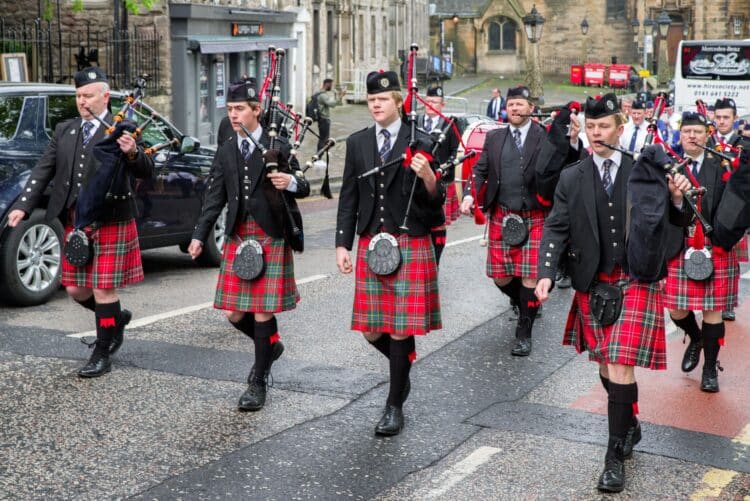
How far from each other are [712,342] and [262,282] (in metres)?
2.93

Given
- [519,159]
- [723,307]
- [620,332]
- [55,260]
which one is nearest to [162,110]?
[55,260]

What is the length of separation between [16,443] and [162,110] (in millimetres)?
20271

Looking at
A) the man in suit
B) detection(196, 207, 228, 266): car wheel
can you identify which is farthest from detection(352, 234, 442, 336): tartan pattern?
the man in suit

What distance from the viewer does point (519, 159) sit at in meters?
8.92

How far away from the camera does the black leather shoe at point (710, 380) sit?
301 inches

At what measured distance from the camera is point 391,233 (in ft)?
21.2

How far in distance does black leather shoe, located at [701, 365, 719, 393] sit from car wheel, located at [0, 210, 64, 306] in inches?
200

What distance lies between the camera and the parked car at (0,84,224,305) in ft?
31.7

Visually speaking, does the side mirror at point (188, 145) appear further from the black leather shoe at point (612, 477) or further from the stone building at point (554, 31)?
the stone building at point (554, 31)

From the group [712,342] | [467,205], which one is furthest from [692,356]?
[467,205]

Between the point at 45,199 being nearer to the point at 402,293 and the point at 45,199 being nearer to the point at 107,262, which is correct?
the point at 107,262

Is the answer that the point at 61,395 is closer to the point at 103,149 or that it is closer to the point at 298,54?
the point at 103,149

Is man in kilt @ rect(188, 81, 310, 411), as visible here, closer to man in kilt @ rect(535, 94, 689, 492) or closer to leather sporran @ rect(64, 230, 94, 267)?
leather sporran @ rect(64, 230, 94, 267)

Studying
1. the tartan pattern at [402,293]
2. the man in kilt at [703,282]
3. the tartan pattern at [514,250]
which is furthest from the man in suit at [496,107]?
the tartan pattern at [402,293]
